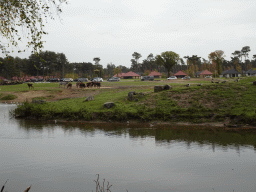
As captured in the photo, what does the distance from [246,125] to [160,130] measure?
667 centimetres

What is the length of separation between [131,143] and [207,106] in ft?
35.6

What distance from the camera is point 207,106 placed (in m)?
23.2

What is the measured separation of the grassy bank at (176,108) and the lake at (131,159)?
2.95 metres

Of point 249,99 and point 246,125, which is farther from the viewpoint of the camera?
point 249,99

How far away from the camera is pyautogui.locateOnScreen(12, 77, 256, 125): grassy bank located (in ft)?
71.3

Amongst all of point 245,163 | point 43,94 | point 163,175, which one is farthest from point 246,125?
point 43,94

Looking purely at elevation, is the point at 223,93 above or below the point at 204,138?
above

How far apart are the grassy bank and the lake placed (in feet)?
9.69

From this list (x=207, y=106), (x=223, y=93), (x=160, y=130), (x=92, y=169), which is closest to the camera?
(x=92, y=169)

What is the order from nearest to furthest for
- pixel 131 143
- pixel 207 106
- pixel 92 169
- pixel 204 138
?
1. pixel 92 169
2. pixel 131 143
3. pixel 204 138
4. pixel 207 106

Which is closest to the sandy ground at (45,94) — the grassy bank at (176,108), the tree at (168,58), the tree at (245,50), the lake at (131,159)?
the grassy bank at (176,108)

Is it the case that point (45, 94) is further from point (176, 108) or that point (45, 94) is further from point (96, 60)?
point (96, 60)

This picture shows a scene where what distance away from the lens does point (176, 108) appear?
921 inches

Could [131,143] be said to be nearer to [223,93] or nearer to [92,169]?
[92,169]
